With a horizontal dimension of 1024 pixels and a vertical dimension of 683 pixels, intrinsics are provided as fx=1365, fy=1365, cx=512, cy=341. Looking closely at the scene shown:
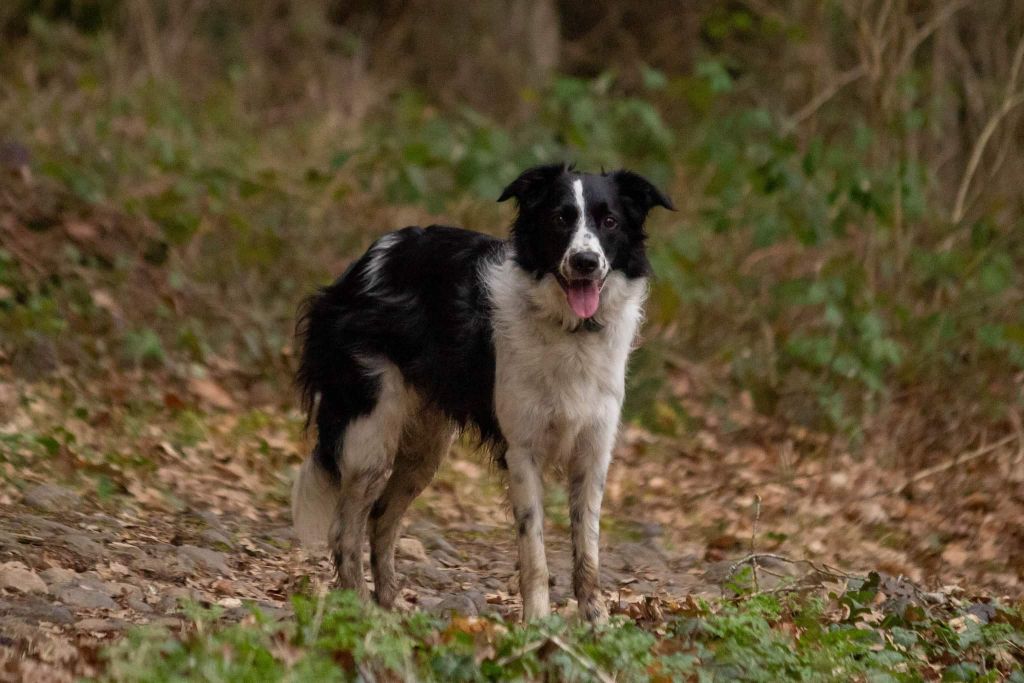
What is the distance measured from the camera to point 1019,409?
856 centimetres

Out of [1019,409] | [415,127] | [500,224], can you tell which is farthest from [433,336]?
[415,127]

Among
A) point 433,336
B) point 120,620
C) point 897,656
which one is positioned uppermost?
point 433,336

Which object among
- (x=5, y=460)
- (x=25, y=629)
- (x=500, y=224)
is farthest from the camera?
(x=500, y=224)

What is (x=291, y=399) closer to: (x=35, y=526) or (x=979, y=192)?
(x=35, y=526)

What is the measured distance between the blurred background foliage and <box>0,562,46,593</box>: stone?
314cm

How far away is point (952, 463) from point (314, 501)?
4.12 m

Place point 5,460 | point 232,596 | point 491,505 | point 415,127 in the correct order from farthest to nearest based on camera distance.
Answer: point 415,127
point 491,505
point 5,460
point 232,596

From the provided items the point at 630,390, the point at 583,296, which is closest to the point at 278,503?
the point at 630,390

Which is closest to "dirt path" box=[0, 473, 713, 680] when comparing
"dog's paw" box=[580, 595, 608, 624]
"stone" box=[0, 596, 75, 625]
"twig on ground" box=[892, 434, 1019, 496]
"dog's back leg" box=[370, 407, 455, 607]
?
"stone" box=[0, 596, 75, 625]

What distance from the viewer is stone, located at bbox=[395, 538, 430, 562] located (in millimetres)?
6777

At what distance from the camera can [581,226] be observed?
538 centimetres

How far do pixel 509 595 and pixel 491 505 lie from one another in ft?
5.98

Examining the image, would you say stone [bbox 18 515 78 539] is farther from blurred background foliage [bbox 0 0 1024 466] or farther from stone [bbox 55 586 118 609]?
blurred background foliage [bbox 0 0 1024 466]

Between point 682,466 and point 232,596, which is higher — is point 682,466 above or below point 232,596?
below
